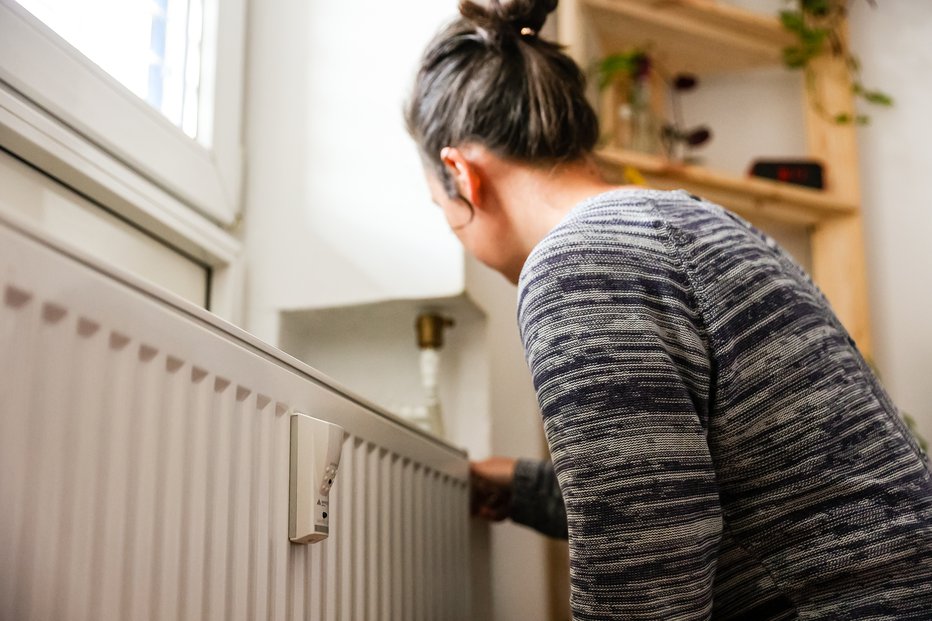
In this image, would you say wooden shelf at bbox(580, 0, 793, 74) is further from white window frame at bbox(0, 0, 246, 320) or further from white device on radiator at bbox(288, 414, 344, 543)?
white device on radiator at bbox(288, 414, 344, 543)

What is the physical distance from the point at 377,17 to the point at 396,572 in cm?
79

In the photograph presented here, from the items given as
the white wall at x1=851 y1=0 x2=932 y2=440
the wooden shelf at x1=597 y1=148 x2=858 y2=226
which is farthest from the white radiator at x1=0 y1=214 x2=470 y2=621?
the white wall at x1=851 y1=0 x2=932 y2=440

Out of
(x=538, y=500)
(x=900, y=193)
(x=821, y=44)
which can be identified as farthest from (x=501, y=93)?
(x=900, y=193)

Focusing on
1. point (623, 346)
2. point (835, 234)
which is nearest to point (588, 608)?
point (623, 346)

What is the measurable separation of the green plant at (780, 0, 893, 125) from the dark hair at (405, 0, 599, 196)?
1.20 m

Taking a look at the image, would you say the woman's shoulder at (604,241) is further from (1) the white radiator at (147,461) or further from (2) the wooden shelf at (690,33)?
(2) the wooden shelf at (690,33)

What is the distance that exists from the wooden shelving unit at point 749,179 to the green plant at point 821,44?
0.7 inches

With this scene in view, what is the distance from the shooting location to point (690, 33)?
204 centimetres

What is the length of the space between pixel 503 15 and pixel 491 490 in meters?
0.61

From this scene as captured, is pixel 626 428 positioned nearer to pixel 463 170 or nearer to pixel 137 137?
pixel 463 170

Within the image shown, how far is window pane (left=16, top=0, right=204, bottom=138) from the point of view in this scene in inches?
39.4

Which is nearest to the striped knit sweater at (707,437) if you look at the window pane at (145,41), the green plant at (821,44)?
the window pane at (145,41)

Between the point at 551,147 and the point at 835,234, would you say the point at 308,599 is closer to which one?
the point at 551,147

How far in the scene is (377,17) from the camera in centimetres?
135
